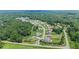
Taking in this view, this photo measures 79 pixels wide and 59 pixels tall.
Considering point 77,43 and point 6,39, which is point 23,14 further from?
point 77,43

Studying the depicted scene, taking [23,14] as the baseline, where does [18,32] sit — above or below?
below

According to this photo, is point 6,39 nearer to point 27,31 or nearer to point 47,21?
point 27,31
